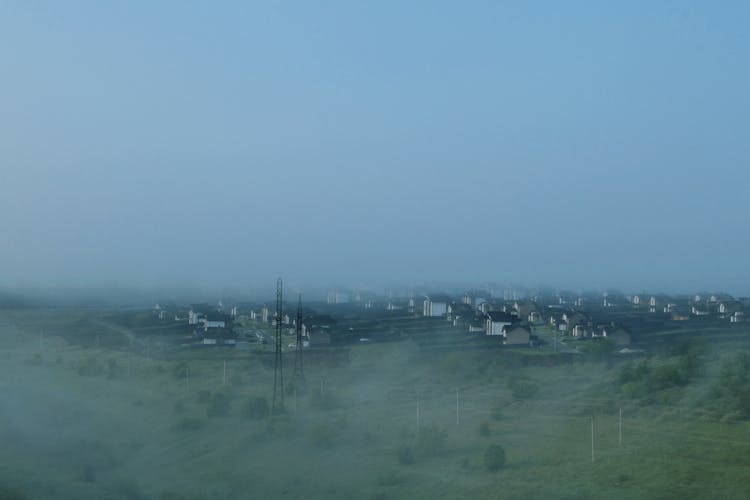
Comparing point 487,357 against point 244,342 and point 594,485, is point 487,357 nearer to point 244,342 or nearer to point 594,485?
point 244,342

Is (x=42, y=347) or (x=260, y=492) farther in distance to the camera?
(x=42, y=347)

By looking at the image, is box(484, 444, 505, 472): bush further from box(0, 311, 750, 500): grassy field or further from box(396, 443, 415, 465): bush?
box(396, 443, 415, 465): bush

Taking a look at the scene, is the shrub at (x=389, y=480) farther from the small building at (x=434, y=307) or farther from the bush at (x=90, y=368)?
the small building at (x=434, y=307)

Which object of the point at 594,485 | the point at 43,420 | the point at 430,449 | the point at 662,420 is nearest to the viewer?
the point at 594,485

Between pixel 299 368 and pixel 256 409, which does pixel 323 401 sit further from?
pixel 299 368

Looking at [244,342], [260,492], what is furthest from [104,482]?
[244,342]

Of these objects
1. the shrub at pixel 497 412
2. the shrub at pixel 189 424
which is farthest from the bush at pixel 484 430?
the shrub at pixel 189 424
